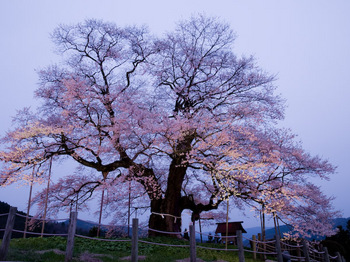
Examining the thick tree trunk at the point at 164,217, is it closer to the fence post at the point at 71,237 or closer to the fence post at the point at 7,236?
the fence post at the point at 71,237

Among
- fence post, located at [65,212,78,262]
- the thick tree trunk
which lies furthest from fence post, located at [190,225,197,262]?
the thick tree trunk

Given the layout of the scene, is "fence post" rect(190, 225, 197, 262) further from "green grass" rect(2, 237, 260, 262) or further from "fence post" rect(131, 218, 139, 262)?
"green grass" rect(2, 237, 260, 262)

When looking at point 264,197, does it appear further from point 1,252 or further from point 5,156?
point 5,156

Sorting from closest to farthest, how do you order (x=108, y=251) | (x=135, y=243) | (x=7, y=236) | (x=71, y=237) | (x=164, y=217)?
1. (x=7, y=236)
2. (x=71, y=237)
3. (x=135, y=243)
4. (x=108, y=251)
5. (x=164, y=217)

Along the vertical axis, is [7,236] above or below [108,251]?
above

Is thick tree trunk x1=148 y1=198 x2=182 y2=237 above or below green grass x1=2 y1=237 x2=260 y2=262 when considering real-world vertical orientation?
above

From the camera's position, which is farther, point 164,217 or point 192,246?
point 164,217

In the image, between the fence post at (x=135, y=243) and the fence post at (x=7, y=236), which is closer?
the fence post at (x=7, y=236)

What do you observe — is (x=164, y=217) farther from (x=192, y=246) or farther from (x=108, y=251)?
(x=192, y=246)

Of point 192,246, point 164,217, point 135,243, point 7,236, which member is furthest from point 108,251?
point 164,217

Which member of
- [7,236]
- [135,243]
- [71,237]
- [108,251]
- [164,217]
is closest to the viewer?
[7,236]

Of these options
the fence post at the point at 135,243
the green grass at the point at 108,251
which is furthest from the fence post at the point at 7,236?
the fence post at the point at 135,243

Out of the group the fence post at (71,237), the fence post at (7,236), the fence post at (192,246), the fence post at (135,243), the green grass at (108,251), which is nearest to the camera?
the fence post at (7,236)

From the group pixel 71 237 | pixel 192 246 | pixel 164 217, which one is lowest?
pixel 192 246
